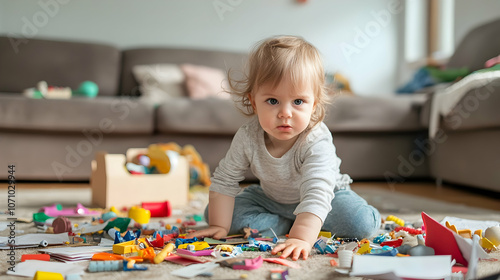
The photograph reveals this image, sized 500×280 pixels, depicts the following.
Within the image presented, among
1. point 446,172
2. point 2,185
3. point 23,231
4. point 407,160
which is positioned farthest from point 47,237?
point 407,160

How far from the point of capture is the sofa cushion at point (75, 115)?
2.26 meters

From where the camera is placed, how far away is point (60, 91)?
264cm

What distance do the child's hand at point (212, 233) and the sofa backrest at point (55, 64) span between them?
7.00 feet

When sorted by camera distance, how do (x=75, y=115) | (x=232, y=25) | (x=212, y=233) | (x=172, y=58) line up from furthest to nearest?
(x=232, y=25) → (x=172, y=58) → (x=75, y=115) → (x=212, y=233)

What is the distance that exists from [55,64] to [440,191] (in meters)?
2.21

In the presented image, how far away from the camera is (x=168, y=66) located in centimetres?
302

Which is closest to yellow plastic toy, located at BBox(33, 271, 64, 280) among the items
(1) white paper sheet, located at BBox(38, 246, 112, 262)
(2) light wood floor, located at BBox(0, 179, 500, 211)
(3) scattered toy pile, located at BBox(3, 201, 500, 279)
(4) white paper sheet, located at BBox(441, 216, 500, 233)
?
(3) scattered toy pile, located at BBox(3, 201, 500, 279)

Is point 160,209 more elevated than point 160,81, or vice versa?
point 160,81

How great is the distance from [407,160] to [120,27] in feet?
6.91

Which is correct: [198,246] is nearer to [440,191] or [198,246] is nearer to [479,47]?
[440,191]

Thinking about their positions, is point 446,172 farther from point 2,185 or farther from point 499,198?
point 2,185

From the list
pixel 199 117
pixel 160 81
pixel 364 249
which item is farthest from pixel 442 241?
pixel 160 81

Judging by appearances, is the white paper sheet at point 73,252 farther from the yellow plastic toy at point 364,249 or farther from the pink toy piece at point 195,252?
the yellow plastic toy at point 364,249

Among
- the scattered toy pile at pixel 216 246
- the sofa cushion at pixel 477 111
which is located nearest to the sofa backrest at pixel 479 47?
the sofa cushion at pixel 477 111
